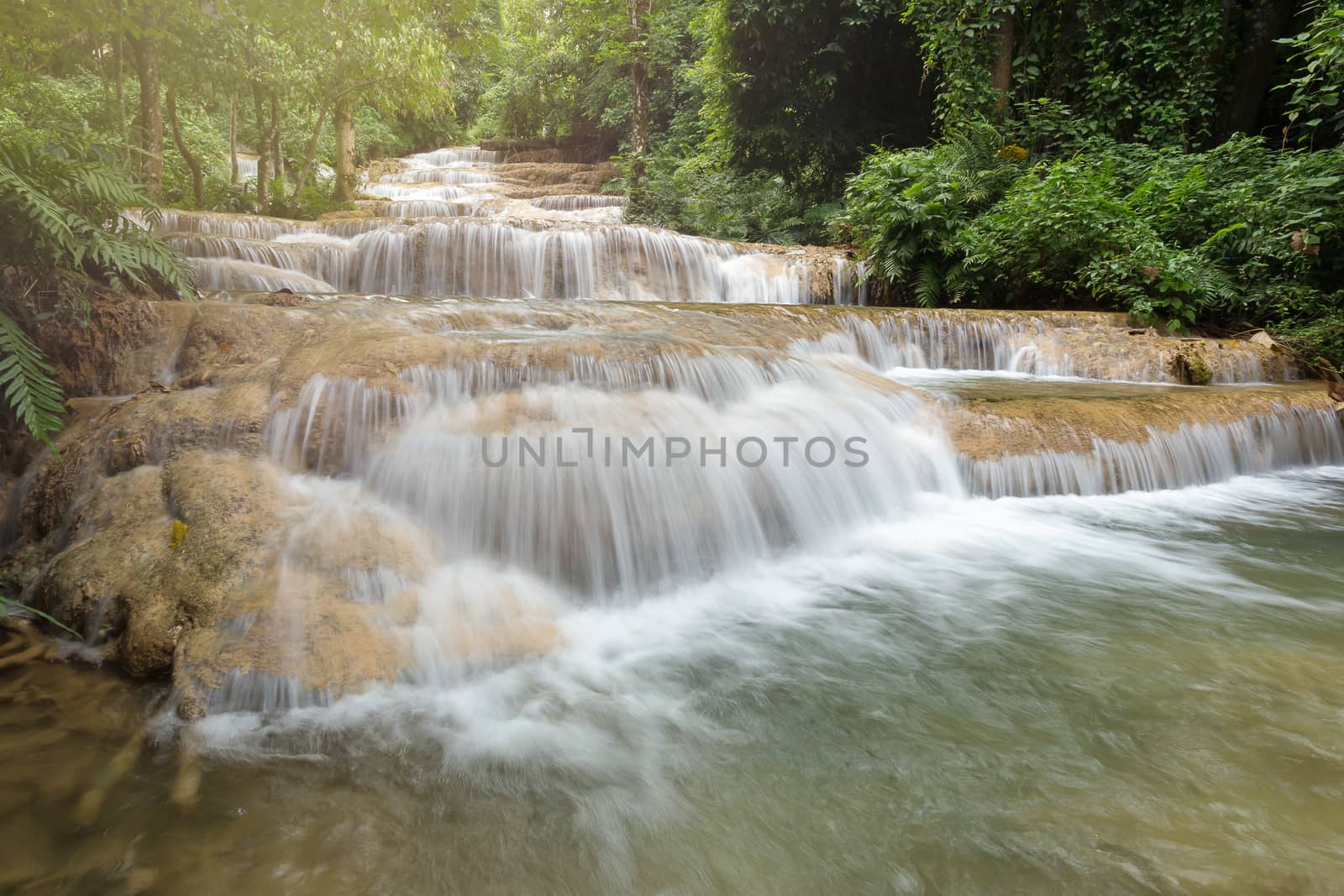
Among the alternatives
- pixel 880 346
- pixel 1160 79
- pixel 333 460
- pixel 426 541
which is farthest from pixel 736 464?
pixel 1160 79

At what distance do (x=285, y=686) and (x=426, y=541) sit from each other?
33.6 inches

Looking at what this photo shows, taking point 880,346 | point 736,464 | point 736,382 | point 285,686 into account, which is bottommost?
point 285,686

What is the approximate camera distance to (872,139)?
42.0ft

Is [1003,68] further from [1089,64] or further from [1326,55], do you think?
[1326,55]

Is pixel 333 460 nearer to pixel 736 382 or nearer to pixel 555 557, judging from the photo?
pixel 555 557

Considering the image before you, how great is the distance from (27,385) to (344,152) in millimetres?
11611

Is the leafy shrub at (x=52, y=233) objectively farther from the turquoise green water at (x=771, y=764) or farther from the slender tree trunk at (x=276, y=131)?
the slender tree trunk at (x=276, y=131)

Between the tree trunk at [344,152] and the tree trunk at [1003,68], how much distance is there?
11.2 metres

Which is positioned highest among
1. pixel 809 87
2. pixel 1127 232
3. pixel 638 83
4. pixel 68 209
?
pixel 638 83

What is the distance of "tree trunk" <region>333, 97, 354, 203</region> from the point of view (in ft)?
40.4

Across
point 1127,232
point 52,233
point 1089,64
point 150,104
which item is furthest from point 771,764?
point 1089,64

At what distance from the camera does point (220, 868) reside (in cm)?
148

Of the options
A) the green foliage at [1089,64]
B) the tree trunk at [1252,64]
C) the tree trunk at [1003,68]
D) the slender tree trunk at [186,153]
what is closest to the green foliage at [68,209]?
the slender tree trunk at [186,153]

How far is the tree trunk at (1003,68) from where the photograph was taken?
33.7 feet
